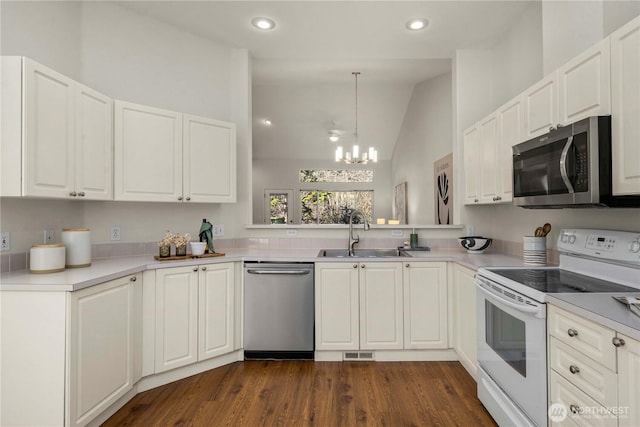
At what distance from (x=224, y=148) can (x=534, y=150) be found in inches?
94.6

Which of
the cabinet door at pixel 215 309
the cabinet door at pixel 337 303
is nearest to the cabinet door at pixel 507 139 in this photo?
the cabinet door at pixel 337 303

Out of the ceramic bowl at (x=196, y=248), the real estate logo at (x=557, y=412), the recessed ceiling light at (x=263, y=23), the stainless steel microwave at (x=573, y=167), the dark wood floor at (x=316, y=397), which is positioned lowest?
the dark wood floor at (x=316, y=397)

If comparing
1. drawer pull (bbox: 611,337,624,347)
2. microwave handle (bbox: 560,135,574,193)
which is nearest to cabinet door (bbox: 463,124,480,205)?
microwave handle (bbox: 560,135,574,193)

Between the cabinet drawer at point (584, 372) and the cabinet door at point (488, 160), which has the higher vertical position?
the cabinet door at point (488, 160)

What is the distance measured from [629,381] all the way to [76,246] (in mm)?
2924

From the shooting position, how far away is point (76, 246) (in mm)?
2191

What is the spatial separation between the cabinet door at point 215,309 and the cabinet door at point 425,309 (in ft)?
4.86

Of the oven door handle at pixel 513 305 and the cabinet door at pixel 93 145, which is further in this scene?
the cabinet door at pixel 93 145

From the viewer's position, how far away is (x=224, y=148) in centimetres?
296

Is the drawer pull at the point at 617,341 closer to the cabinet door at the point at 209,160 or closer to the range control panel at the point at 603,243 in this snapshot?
the range control panel at the point at 603,243

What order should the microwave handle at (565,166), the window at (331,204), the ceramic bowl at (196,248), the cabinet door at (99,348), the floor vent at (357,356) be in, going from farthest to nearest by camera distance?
the window at (331,204) < the floor vent at (357,356) < the ceramic bowl at (196,248) < the cabinet door at (99,348) < the microwave handle at (565,166)

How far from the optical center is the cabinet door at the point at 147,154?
8.14 ft

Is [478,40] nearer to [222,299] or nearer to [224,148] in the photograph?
[224,148]

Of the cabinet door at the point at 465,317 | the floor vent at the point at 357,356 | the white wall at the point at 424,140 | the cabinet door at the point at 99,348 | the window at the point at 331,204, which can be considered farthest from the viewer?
the window at the point at 331,204
